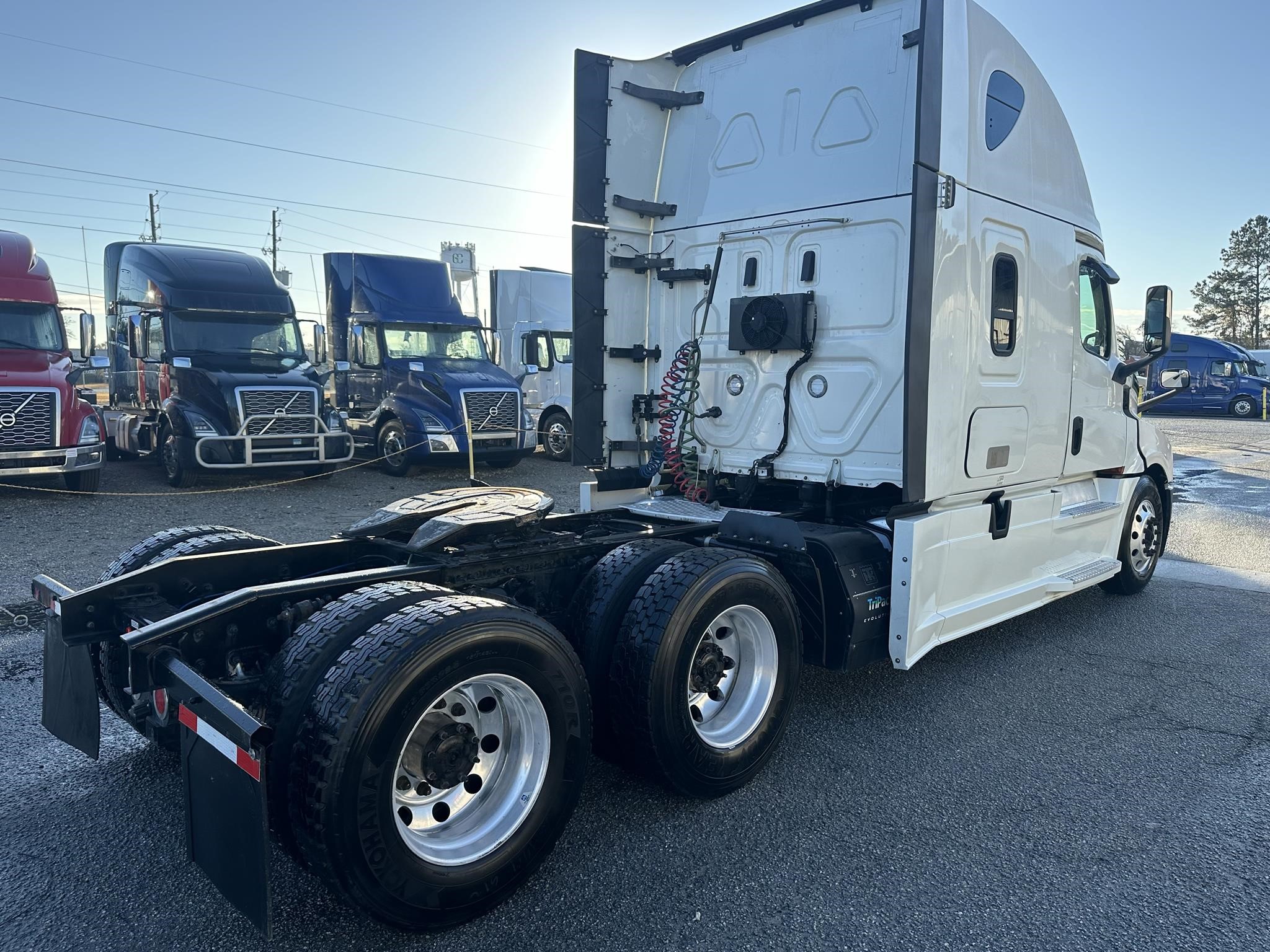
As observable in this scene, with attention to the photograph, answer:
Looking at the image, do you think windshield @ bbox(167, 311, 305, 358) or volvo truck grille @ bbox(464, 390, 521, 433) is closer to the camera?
windshield @ bbox(167, 311, 305, 358)

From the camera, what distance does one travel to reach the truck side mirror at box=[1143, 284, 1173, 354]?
5.92 m

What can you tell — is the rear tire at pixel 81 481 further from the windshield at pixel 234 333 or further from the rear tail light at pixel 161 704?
the rear tail light at pixel 161 704

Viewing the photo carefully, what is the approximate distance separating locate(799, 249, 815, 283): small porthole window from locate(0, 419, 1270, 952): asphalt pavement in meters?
2.26

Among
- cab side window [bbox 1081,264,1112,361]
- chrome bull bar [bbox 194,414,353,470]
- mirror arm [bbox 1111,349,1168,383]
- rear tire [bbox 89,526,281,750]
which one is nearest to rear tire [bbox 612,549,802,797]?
rear tire [bbox 89,526,281,750]

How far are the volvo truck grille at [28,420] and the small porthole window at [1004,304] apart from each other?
10.5 metres

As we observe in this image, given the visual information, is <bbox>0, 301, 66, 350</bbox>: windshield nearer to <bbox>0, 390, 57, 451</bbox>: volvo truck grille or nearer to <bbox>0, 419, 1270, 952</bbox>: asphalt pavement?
<bbox>0, 390, 57, 451</bbox>: volvo truck grille

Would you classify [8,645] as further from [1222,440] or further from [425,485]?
[1222,440]

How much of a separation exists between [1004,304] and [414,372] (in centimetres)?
1034

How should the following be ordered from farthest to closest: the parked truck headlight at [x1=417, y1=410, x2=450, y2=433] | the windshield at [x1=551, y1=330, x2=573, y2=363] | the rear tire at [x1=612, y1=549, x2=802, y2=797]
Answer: the windshield at [x1=551, y1=330, x2=573, y2=363], the parked truck headlight at [x1=417, y1=410, x2=450, y2=433], the rear tire at [x1=612, y1=549, x2=802, y2=797]

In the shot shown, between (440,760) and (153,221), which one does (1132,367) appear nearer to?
(440,760)

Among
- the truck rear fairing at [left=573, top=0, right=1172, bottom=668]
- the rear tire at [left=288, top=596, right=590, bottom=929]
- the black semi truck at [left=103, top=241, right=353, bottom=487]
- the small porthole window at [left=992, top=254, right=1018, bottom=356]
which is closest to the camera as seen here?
the rear tire at [left=288, top=596, right=590, bottom=929]

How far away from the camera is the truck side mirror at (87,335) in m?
11.3

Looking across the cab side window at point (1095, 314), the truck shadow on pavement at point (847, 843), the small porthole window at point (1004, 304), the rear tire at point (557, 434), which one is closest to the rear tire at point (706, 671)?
the truck shadow on pavement at point (847, 843)

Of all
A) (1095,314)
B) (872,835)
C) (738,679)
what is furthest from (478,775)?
(1095,314)
